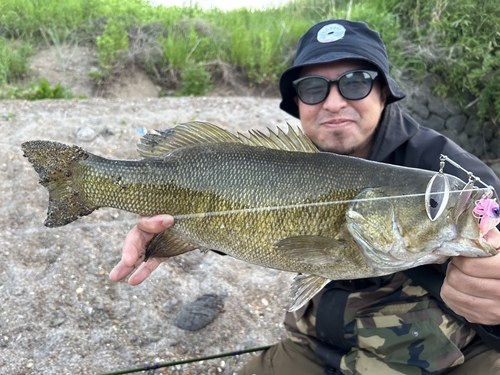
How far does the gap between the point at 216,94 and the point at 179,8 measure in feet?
9.91

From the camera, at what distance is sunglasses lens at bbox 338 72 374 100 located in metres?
2.37

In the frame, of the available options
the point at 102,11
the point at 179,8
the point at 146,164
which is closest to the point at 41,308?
the point at 146,164

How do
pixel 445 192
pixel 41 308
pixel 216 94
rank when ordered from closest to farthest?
pixel 445 192 → pixel 41 308 → pixel 216 94

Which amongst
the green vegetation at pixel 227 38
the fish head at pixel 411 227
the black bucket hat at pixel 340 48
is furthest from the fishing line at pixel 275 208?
Result: the green vegetation at pixel 227 38

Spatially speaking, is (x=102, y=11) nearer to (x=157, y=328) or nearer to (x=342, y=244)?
(x=157, y=328)

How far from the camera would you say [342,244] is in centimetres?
170

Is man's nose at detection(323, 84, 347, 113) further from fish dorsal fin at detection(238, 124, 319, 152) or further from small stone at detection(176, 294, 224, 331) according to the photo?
small stone at detection(176, 294, 224, 331)

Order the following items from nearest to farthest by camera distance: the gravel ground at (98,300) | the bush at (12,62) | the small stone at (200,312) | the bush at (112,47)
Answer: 1. the gravel ground at (98,300)
2. the small stone at (200,312)
3. the bush at (12,62)
4. the bush at (112,47)

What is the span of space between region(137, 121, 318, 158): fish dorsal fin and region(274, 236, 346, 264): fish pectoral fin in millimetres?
425

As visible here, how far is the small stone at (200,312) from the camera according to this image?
10.2 feet

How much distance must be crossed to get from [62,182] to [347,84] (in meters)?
1.55

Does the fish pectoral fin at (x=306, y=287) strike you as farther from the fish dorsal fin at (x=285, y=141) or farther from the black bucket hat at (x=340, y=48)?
the black bucket hat at (x=340, y=48)

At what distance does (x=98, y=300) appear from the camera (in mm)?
3133

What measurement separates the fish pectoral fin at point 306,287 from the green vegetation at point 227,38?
5.49 metres
